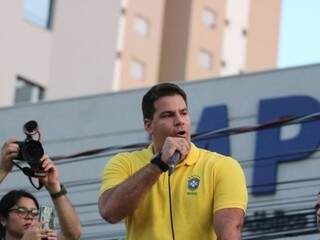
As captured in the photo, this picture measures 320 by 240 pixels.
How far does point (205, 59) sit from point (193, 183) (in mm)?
42442

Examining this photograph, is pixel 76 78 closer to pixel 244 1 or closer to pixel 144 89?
pixel 144 89

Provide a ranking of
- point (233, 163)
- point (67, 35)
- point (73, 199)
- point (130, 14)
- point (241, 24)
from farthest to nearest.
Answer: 1. point (241, 24)
2. point (130, 14)
3. point (67, 35)
4. point (73, 199)
5. point (233, 163)

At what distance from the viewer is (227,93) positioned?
509 inches

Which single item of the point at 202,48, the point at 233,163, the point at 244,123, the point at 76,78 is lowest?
the point at 233,163

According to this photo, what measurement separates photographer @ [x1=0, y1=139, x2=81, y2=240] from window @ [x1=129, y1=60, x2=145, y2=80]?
38222mm

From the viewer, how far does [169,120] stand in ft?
18.1

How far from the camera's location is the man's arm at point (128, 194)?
17.4 ft

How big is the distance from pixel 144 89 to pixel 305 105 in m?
2.18

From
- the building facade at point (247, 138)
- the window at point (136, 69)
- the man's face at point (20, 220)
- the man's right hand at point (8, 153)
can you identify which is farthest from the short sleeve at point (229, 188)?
the window at point (136, 69)

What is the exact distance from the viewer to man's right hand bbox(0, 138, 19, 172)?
6.02m

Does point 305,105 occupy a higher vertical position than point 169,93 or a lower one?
higher

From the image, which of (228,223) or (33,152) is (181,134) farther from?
(33,152)

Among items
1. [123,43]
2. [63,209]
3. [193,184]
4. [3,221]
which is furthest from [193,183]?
[123,43]

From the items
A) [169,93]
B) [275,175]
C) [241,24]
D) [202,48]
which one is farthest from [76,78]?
[241,24]
